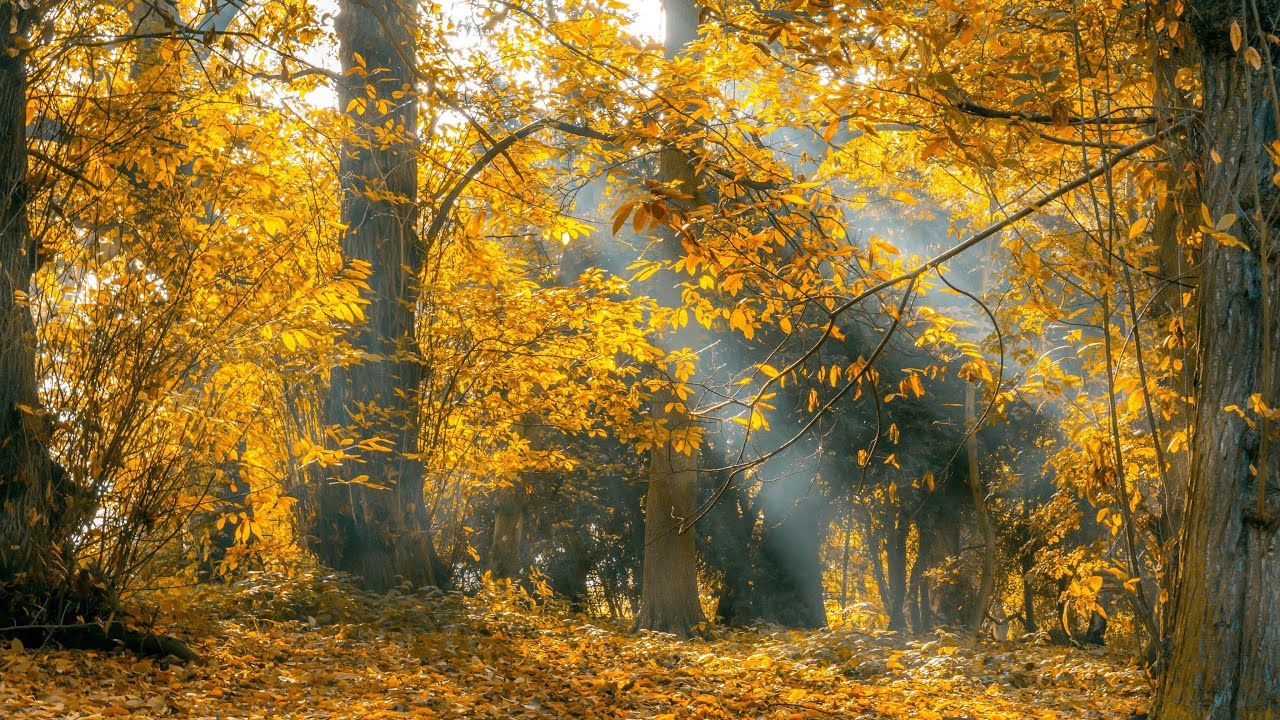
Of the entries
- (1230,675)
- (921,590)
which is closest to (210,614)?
(1230,675)

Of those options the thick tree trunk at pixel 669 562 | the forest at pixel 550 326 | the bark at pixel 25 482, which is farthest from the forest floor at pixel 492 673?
the thick tree trunk at pixel 669 562

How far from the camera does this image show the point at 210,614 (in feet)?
20.8

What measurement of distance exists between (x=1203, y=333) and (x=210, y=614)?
231 inches

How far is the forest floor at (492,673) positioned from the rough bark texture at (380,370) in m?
0.59

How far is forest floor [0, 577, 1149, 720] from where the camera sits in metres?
4.29

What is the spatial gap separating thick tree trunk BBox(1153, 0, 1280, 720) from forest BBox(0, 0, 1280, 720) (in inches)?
0.5

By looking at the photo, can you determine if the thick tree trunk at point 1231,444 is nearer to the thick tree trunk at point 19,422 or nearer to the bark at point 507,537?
the thick tree trunk at point 19,422

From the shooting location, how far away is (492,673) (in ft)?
18.9

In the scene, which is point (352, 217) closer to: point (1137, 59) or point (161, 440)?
point (161, 440)

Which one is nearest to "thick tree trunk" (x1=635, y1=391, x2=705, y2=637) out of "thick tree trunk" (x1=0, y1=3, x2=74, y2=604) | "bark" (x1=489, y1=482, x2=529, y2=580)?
"bark" (x1=489, y1=482, x2=529, y2=580)

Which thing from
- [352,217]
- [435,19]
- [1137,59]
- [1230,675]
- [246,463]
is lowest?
[1230,675]

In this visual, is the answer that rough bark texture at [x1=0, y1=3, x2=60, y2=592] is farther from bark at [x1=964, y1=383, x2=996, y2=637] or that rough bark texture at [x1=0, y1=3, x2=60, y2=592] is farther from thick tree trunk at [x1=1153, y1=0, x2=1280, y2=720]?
bark at [x1=964, y1=383, x2=996, y2=637]

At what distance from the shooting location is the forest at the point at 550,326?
11.5 ft

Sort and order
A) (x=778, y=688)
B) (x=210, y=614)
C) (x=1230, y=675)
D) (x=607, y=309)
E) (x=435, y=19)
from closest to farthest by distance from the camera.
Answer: (x=1230, y=675) < (x=778, y=688) < (x=210, y=614) < (x=435, y=19) < (x=607, y=309)
